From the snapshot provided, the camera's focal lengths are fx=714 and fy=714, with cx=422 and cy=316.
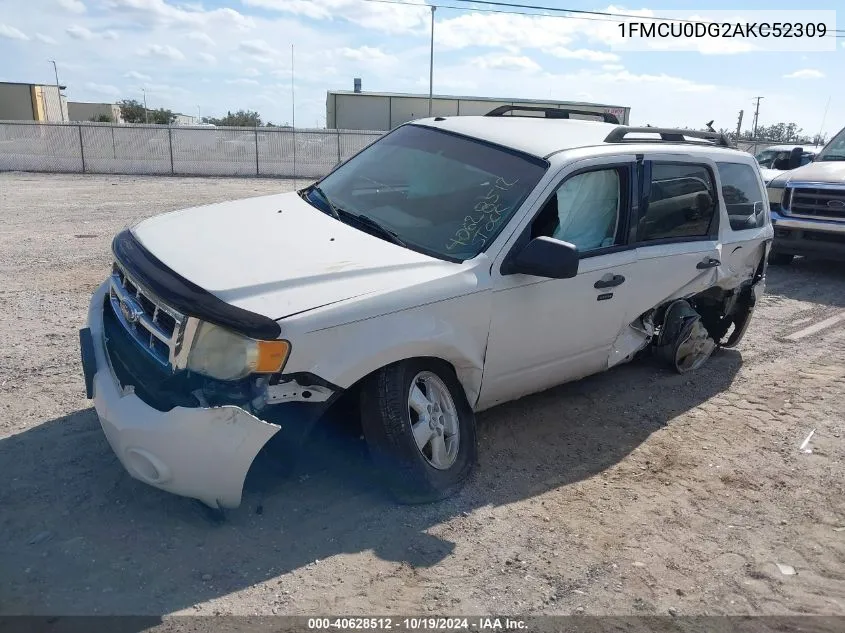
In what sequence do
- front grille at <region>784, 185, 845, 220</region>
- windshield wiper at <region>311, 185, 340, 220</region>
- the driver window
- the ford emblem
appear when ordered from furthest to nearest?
front grille at <region>784, 185, 845, 220</region>
windshield wiper at <region>311, 185, 340, 220</region>
the driver window
the ford emblem

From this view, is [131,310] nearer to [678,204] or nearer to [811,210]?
[678,204]

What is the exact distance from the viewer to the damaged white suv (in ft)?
10.1

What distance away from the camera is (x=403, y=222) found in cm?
415

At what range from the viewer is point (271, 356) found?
9.96 feet

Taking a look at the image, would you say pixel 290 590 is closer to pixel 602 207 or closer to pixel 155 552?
pixel 155 552

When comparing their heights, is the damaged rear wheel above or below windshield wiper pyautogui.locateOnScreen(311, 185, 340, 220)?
below

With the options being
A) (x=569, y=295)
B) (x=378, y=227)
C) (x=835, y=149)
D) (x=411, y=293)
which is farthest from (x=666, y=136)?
(x=835, y=149)

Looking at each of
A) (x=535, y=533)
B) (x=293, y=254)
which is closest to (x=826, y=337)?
(x=535, y=533)

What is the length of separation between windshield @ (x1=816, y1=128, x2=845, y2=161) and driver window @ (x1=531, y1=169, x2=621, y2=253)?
26.4ft

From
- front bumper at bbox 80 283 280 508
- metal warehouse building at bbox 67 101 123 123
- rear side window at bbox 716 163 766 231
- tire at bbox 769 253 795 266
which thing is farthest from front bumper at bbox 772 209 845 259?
metal warehouse building at bbox 67 101 123 123

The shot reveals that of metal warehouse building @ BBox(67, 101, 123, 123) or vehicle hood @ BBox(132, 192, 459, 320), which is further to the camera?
metal warehouse building @ BBox(67, 101, 123, 123)

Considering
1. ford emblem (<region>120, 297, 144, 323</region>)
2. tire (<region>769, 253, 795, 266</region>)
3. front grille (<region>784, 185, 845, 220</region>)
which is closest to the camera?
ford emblem (<region>120, 297, 144, 323</region>)

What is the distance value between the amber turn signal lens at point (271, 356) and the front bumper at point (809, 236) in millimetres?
9088

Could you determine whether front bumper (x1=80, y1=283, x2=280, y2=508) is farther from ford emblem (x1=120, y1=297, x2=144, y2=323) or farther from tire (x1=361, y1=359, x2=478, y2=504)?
tire (x1=361, y1=359, x2=478, y2=504)
